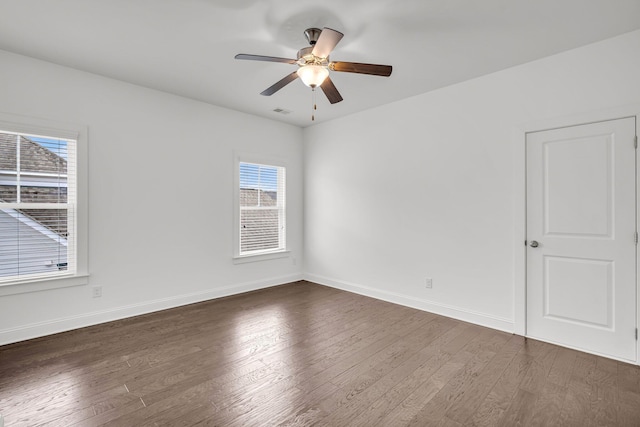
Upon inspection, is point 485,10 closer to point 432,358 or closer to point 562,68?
point 562,68

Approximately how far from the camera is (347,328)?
11.3 ft

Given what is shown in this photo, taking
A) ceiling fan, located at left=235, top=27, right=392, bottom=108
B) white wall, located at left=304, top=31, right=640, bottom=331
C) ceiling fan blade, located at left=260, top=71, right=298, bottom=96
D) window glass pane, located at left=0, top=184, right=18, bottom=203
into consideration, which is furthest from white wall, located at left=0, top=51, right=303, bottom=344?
ceiling fan, located at left=235, top=27, right=392, bottom=108

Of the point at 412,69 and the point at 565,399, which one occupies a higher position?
the point at 412,69

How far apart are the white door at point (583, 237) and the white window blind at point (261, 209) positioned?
139 inches

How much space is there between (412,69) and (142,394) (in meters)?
3.70

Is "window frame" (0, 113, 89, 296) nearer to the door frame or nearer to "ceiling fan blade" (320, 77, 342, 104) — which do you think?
"ceiling fan blade" (320, 77, 342, 104)

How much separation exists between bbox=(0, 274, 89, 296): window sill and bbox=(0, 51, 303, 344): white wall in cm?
6

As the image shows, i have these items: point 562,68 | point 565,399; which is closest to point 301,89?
point 562,68

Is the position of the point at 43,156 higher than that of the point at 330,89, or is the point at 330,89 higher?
the point at 330,89

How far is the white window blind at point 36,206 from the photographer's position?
302 cm

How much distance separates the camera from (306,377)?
2439mm

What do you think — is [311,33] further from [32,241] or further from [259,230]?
[32,241]

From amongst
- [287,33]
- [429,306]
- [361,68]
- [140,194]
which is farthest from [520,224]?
[140,194]

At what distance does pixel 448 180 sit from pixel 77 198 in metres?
4.12
